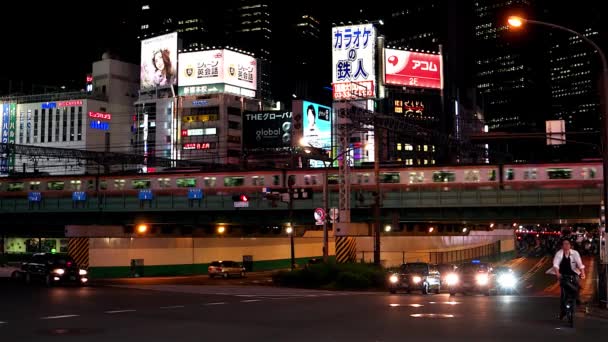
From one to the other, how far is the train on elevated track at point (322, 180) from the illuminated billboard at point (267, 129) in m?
50.2

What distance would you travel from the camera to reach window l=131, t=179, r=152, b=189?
58.3 m

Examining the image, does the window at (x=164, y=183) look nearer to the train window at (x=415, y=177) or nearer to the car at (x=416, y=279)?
the train window at (x=415, y=177)

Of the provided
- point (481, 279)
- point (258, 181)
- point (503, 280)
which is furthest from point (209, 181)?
point (481, 279)

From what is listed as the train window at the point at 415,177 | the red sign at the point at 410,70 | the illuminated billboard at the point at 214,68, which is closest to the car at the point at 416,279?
the train window at the point at 415,177

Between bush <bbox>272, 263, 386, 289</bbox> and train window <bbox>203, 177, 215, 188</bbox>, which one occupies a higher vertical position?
train window <bbox>203, 177, 215, 188</bbox>

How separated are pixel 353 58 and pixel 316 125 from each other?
15.4 meters

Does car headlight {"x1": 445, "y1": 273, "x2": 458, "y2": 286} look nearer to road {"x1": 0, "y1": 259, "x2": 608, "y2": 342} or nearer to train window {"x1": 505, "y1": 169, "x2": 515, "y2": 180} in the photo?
road {"x1": 0, "y1": 259, "x2": 608, "y2": 342}

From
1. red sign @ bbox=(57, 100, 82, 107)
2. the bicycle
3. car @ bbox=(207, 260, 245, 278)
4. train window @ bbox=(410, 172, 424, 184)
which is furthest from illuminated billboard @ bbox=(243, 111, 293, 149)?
the bicycle

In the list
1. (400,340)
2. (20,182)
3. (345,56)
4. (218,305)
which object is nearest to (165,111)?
(345,56)

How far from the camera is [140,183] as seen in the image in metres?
59.2

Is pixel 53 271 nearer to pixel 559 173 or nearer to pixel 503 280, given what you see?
pixel 503 280

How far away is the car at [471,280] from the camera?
28781 millimetres

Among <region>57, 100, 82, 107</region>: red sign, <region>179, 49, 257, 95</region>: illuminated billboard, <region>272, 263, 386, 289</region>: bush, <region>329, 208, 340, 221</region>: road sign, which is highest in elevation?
<region>179, 49, 257, 95</region>: illuminated billboard

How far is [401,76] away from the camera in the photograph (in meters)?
108
